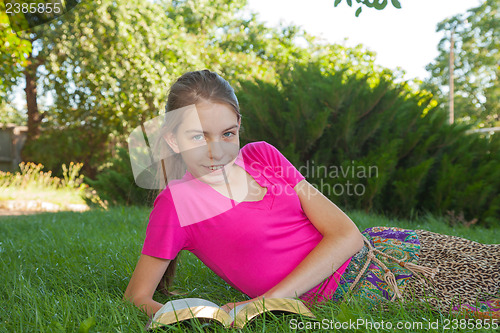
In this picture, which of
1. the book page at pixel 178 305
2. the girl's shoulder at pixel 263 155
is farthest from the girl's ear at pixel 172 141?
the book page at pixel 178 305

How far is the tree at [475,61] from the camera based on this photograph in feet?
89.7

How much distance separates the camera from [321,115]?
5.02m

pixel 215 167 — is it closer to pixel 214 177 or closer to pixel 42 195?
pixel 214 177

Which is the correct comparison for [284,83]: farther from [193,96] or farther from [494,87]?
[494,87]

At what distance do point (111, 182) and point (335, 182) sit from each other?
136 inches

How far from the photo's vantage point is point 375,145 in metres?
5.48

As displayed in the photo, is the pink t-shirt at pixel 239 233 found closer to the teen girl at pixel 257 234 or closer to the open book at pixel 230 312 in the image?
the teen girl at pixel 257 234

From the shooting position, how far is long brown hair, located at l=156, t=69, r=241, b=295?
1.72m

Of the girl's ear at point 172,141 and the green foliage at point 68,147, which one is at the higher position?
the girl's ear at point 172,141

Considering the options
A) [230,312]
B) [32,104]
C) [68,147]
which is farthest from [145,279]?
[32,104]

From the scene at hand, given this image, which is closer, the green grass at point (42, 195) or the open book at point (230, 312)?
the open book at point (230, 312)

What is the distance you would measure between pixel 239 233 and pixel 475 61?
3102 cm

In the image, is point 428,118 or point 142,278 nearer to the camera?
point 142,278

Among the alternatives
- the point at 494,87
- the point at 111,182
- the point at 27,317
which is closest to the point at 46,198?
the point at 111,182
